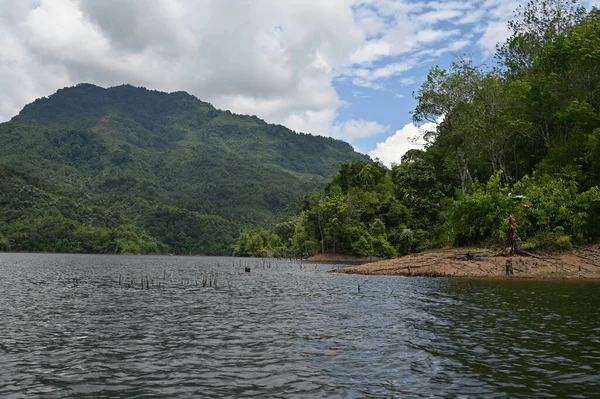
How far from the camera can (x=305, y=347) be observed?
20.5 m

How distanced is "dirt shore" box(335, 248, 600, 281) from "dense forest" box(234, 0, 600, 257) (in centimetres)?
330

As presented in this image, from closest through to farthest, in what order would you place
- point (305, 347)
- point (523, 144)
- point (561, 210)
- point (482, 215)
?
point (305, 347) < point (561, 210) < point (482, 215) < point (523, 144)

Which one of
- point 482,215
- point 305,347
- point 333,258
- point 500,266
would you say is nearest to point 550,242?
point 500,266

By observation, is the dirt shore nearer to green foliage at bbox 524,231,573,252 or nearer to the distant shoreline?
green foliage at bbox 524,231,573,252

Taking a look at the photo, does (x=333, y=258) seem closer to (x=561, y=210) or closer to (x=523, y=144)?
(x=523, y=144)

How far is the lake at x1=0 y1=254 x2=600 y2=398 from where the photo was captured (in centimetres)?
1475

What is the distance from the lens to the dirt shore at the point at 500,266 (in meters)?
53.7

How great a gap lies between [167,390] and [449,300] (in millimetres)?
Result: 26209

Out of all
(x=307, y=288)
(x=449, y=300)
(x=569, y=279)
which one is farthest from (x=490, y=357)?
(x=569, y=279)

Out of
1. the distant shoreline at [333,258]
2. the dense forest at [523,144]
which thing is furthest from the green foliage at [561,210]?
the distant shoreline at [333,258]

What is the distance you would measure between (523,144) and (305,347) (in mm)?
78839

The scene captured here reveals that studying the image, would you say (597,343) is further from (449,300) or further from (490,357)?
(449,300)

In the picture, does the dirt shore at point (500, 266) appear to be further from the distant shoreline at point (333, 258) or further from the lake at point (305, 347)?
the distant shoreline at point (333, 258)

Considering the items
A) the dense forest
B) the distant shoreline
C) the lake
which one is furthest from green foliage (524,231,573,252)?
the distant shoreline
